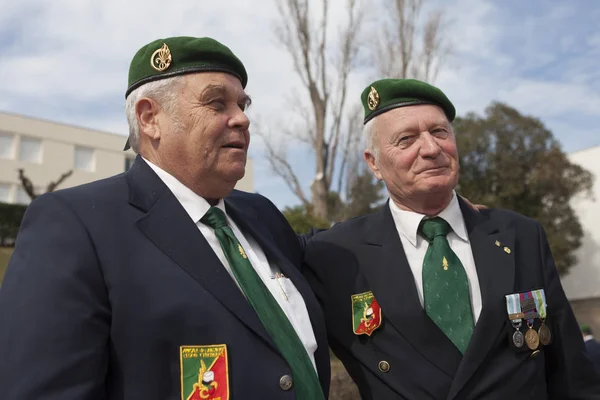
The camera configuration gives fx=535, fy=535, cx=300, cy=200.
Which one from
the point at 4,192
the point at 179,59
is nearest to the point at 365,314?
the point at 179,59

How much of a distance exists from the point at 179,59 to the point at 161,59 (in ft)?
0.24

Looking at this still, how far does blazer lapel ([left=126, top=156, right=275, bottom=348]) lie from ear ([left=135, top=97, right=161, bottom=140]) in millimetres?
216

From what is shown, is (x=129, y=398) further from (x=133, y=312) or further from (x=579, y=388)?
(x=579, y=388)

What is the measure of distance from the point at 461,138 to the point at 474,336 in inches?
683

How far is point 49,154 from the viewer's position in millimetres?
31172

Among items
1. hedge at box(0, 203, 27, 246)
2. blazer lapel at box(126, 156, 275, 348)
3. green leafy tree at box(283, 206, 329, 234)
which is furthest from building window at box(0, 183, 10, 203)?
blazer lapel at box(126, 156, 275, 348)

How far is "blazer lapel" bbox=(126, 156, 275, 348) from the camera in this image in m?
1.64

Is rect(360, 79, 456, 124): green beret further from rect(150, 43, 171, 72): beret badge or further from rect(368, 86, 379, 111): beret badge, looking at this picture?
rect(150, 43, 171, 72): beret badge

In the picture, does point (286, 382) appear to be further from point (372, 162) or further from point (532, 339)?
point (372, 162)

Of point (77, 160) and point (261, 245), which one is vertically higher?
point (77, 160)

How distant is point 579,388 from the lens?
2.25 m

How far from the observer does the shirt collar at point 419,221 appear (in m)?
2.43

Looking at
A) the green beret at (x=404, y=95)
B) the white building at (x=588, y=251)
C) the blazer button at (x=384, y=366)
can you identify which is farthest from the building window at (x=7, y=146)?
the blazer button at (x=384, y=366)

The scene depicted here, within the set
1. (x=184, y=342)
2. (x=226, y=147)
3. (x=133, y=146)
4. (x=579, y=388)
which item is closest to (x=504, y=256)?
(x=579, y=388)
